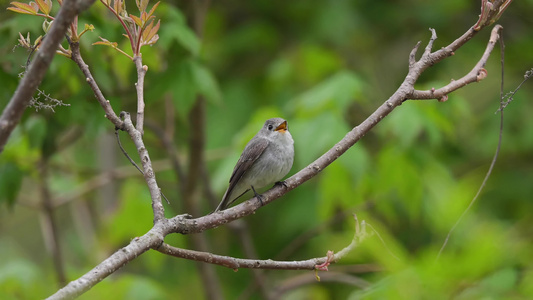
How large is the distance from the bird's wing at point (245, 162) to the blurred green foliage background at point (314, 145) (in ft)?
1.75

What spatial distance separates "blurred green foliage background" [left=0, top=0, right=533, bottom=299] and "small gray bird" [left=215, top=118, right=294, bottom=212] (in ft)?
1.54

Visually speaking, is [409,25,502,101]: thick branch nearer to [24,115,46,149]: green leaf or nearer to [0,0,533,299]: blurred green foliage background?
[0,0,533,299]: blurred green foliage background

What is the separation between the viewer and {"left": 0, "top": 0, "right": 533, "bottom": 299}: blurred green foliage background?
138 inches

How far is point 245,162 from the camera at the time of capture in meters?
3.59

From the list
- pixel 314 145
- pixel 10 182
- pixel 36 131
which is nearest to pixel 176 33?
pixel 36 131

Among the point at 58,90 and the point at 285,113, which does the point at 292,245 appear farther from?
the point at 58,90

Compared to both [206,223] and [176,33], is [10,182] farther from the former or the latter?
[206,223]

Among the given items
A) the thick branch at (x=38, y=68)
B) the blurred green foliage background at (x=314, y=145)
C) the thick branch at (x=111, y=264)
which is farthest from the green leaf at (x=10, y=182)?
the thick branch at (x=38, y=68)

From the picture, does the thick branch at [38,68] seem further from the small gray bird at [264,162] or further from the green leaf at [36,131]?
the green leaf at [36,131]

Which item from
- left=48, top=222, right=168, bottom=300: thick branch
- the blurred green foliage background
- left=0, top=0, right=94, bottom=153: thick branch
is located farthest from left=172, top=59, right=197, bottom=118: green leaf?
left=0, top=0, right=94, bottom=153: thick branch

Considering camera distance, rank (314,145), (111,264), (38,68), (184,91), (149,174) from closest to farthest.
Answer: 1. (38,68)
2. (111,264)
3. (149,174)
4. (184,91)
5. (314,145)

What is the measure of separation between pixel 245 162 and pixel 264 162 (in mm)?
144

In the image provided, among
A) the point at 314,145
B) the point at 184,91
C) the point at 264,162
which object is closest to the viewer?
the point at 264,162

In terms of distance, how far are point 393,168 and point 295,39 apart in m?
2.13
